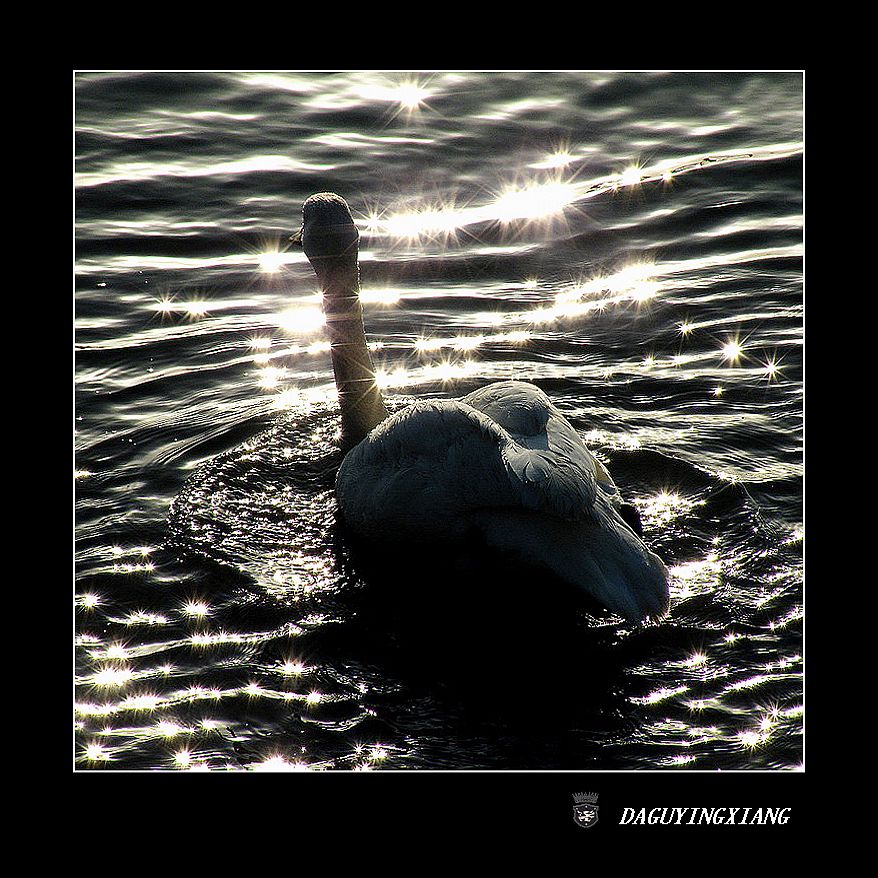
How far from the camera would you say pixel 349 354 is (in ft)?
22.2

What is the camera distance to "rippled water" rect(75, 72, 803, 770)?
4695 millimetres

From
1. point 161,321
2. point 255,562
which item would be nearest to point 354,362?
point 255,562

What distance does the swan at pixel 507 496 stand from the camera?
190 inches

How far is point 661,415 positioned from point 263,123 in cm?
531

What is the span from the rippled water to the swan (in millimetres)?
188

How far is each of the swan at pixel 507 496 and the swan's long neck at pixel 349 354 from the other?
0.97 meters

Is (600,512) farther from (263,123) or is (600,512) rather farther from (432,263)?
(263,123)

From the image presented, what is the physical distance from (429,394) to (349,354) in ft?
2.80
